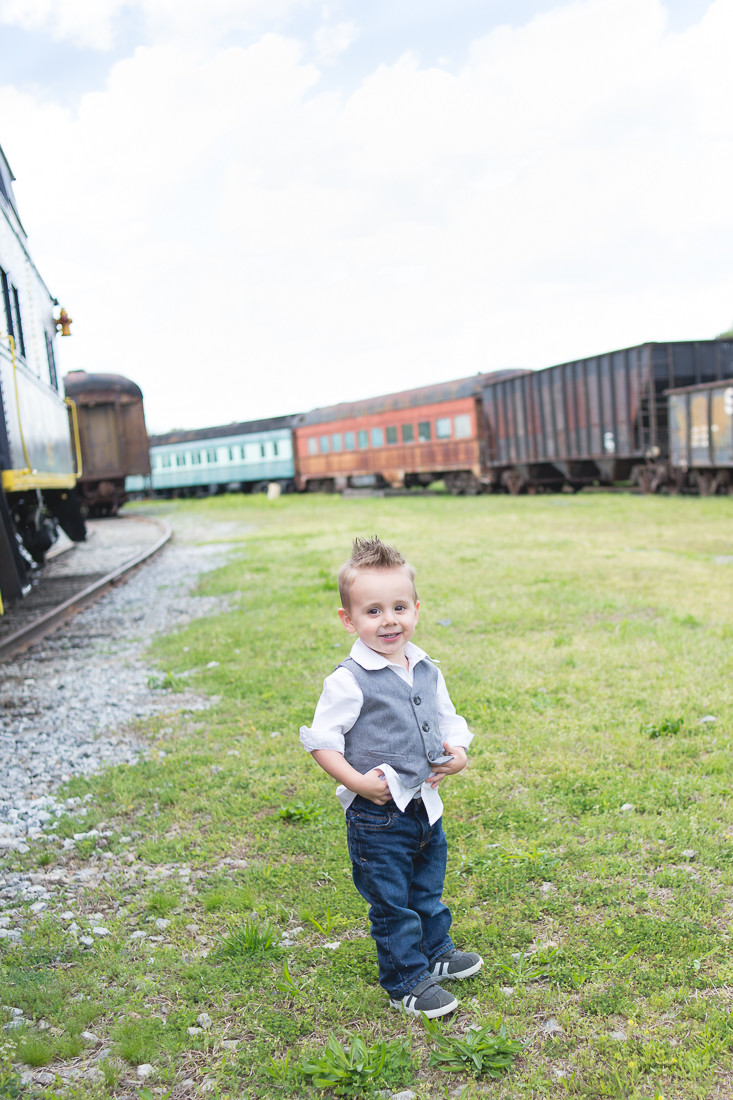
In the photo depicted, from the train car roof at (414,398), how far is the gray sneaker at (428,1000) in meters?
25.7

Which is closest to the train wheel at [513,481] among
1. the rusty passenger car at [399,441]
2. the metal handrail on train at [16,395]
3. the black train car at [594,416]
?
the black train car at [594,416]

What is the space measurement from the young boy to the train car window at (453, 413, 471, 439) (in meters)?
26.4

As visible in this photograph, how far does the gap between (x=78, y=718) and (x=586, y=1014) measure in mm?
4176

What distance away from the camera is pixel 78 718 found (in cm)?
580

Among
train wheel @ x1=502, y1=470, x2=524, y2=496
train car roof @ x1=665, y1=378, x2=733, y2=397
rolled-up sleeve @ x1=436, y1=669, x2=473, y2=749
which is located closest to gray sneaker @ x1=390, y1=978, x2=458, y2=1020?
rolled-up sleeve @ x1=436, y1=669, x2=473, y2=749

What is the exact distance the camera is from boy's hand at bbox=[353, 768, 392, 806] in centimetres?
252

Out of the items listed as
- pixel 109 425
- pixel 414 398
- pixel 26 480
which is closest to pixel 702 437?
pixel 414 398

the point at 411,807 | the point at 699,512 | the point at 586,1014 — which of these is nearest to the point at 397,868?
the point at 411,807

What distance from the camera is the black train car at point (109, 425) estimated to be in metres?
26.6

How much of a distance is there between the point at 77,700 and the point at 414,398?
25880 millimetres

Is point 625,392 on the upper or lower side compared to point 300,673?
upper

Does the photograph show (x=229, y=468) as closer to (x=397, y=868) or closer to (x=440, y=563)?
(x=440, y=563)

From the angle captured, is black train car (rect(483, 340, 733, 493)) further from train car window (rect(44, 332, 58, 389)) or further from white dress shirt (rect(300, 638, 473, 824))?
white dress shirt (rect(300, 638, 473, 824))

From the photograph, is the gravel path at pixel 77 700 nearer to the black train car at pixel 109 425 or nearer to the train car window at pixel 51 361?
the train car window at pixel 51 361
